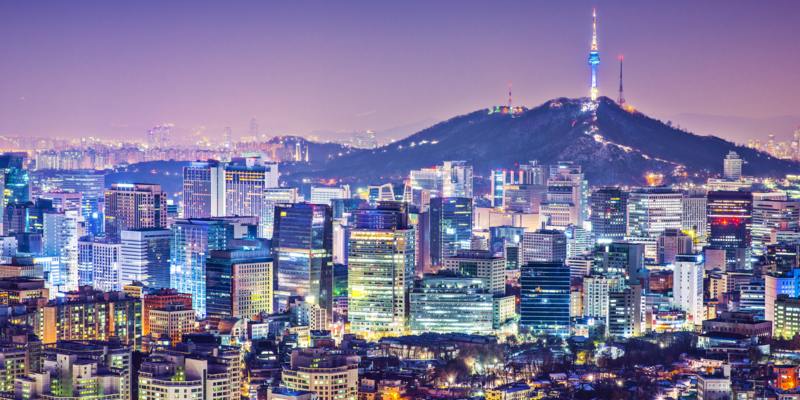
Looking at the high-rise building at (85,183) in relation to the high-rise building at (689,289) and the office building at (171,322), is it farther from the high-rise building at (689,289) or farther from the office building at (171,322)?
the high-rise building at (689,289)

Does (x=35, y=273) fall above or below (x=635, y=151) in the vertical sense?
below

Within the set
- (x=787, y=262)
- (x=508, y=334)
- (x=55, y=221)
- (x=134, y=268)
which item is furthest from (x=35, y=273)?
(x=787, y=262)

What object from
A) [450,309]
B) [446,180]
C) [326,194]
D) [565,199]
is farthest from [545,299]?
[446,180]

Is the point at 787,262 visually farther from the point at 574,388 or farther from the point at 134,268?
the point at 134,268

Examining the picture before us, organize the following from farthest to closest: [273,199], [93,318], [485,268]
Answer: [273,199] < [485,268] < [93,318]

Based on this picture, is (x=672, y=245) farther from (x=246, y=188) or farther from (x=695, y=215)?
(x=246, y=188)

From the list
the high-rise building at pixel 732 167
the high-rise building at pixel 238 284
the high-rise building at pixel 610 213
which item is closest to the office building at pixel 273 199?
the high-rise building at pixel 610 213
